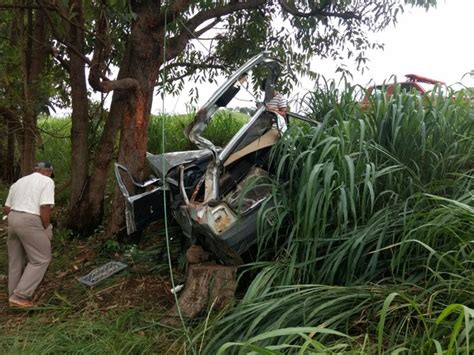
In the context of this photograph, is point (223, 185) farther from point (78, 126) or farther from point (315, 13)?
point (315, 13)

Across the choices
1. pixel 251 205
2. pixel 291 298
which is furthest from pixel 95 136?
pixel 291 298

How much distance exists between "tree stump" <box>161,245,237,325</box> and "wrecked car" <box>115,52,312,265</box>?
6.9 inches

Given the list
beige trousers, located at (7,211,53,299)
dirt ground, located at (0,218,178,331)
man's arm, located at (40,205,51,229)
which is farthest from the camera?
man's arm, located at (40,205,51,229)

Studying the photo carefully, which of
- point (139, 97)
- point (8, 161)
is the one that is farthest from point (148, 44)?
point (8, 161)

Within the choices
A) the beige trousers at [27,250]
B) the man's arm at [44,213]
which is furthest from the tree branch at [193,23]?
the beige trousers at [27,250]

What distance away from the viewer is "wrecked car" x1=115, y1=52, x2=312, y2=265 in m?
3.97

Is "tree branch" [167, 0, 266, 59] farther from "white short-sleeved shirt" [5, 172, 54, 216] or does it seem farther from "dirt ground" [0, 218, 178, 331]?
"dirt ground" [0, 218, 178, 331]

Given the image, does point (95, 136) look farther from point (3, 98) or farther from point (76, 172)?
point (3, 98)

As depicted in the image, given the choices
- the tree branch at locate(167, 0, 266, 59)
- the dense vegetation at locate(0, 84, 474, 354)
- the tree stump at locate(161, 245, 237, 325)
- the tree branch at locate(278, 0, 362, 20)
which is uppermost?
the tree branch at locate(278, 0, 362, 20)

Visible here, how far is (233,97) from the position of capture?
14.7 ft

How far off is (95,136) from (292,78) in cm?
286

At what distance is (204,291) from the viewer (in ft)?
13.0

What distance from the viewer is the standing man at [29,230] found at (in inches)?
193

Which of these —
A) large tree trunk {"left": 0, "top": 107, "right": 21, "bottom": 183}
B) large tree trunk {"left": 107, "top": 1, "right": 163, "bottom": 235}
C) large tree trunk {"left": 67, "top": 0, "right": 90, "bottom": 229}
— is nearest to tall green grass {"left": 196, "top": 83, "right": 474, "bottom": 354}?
large tree trunk {"left": 107, "top": 1, "right": 163, "bottom": 235}
